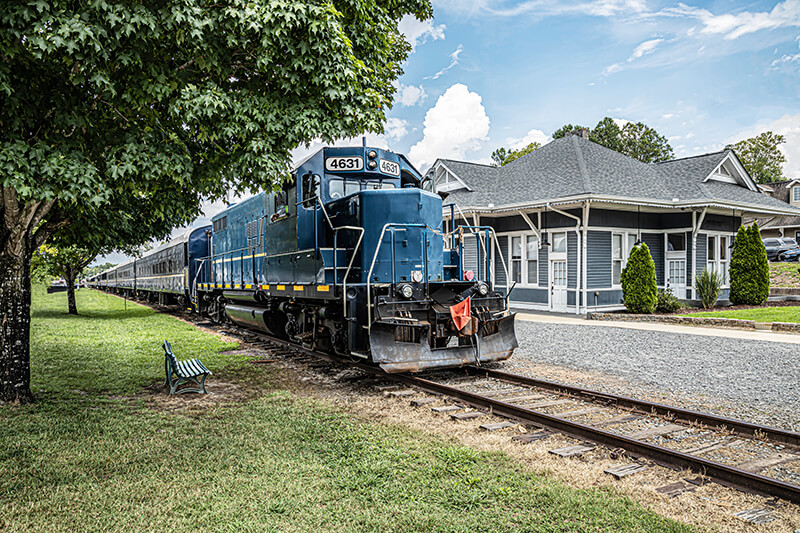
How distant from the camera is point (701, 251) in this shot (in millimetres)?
19656

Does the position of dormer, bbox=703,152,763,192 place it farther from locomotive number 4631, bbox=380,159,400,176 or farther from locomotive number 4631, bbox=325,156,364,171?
locomotive number 4631, bbox=325,156,364,171

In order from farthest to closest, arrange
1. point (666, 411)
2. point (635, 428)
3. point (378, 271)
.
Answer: point (378, 271) < point (666, 411) < point (635, 428)

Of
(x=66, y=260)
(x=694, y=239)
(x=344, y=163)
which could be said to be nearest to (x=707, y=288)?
(x=694, y=239)

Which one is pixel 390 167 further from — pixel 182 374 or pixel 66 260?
pixel 66 260

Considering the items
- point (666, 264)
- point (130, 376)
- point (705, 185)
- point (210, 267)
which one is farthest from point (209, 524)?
point (705, 185)

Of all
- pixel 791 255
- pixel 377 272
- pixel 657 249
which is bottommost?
pixel 377 272

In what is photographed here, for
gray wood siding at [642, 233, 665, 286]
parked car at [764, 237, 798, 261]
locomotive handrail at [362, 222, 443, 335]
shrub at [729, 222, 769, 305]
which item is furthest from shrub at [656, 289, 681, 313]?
parked car at [764, 237, 798, 261]

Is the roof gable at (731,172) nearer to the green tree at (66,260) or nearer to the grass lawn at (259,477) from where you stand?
the grass lawn at (259,477)

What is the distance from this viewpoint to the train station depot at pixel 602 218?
59.3 feet

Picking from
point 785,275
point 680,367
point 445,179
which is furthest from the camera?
point 785,275

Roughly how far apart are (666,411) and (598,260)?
12.7m

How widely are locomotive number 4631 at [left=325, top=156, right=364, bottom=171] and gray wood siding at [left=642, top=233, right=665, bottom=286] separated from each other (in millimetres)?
14627

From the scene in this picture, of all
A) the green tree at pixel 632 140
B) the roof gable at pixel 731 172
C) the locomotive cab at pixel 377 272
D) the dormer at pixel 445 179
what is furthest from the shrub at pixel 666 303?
the green tree at pixel 632 140

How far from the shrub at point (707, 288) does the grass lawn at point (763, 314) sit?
163 centimetres
